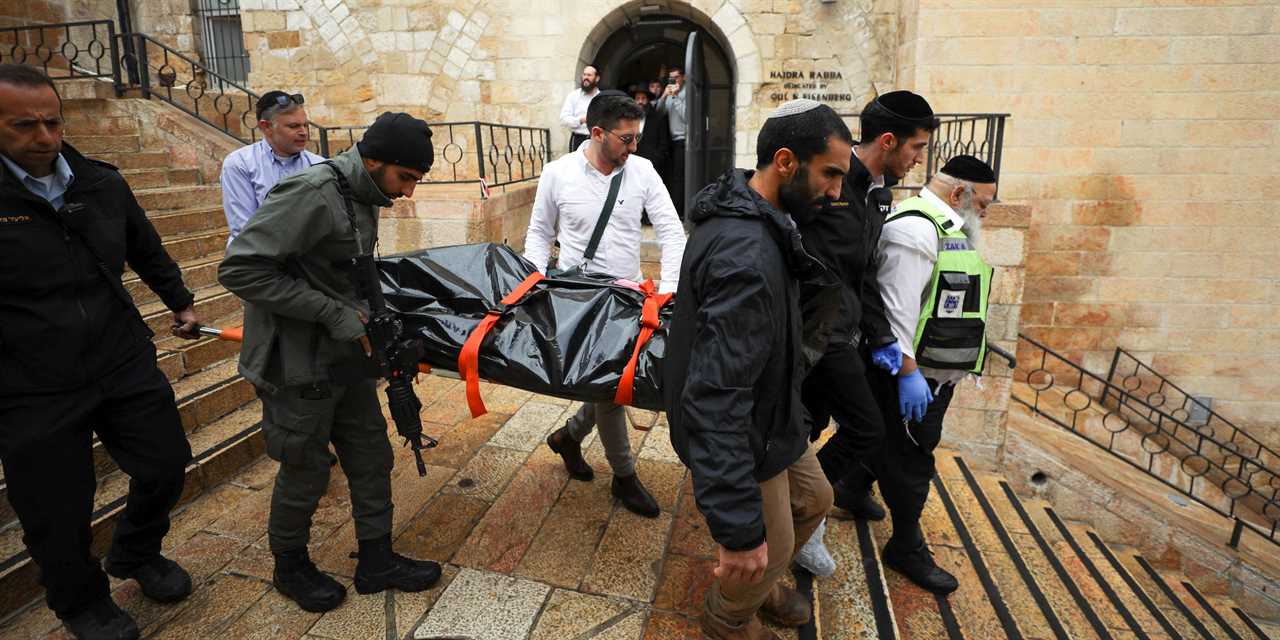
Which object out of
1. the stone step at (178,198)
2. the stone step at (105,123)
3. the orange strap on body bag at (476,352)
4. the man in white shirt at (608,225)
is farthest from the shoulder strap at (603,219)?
the stone step at (105,123)

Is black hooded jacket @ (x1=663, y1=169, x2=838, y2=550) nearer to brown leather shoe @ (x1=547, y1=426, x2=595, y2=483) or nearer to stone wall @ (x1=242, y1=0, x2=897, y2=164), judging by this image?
brown leather shoe @ (x1=547, y1=426, x2=595, y2=483)

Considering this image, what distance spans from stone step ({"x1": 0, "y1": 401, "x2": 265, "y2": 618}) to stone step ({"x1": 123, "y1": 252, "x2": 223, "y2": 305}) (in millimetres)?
1151

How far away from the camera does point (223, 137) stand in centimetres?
670

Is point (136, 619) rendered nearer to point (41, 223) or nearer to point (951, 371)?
point (41, 223)

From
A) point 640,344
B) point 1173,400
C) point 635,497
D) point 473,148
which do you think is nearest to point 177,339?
point 635,497

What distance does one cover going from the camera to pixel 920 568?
9.92 ft

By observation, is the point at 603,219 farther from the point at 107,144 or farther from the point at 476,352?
the point at 107,144

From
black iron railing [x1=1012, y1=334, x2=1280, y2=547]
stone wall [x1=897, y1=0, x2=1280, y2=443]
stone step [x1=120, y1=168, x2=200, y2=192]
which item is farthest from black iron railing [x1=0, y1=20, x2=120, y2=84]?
black iron railing [x1=1012, y1=334, x2=1280, y2=547]

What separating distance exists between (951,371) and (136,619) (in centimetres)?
336

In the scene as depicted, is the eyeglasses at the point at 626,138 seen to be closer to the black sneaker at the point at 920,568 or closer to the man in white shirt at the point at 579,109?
the black sneaker at the point at 920,568

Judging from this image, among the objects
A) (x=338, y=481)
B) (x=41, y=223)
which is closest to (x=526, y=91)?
(x=338, y=481)

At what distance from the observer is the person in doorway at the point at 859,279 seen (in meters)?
2.51

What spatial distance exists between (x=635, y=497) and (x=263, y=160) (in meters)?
2.54

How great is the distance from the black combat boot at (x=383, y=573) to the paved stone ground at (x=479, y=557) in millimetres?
43
